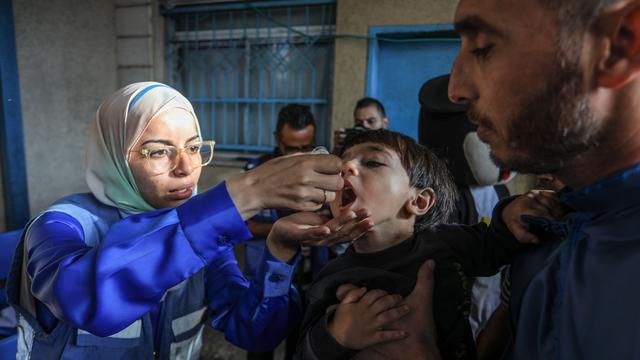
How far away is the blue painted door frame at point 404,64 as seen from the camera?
446cm

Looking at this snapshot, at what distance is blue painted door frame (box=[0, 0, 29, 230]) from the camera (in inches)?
161

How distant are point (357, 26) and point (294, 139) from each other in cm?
203

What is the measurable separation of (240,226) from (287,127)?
237 centimetres

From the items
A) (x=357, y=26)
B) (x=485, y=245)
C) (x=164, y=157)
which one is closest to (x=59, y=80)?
(x=357, y=26)

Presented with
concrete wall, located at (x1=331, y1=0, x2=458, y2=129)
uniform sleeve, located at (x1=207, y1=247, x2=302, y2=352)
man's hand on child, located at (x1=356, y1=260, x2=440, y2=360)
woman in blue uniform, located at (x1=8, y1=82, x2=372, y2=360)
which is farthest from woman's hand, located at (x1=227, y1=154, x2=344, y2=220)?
concrete wall, located at (x1=331, y1=0, x2=458, y2=129)

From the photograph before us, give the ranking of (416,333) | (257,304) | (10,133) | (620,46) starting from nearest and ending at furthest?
Answer: (620,46) < (416,333) < (257,304) < (10,133)

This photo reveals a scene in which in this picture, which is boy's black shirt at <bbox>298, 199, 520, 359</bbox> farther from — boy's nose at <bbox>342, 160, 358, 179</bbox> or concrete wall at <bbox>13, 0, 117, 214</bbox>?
concrete wall at <bbox>13, 0, 117, 214</bbox>

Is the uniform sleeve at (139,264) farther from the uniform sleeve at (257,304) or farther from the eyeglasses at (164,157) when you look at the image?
the eyeglasses at (164,157)

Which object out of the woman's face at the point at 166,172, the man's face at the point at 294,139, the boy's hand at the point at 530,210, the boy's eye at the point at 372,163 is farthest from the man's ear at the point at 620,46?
the man's face at the point at 294,139

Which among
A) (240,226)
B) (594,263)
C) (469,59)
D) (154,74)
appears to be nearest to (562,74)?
(469,59)

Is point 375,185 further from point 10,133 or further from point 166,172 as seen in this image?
point 10,133

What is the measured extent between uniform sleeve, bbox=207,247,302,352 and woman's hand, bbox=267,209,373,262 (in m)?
0.04

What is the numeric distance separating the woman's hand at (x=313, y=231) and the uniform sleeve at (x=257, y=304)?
4cm

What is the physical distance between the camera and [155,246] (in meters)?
1.00
